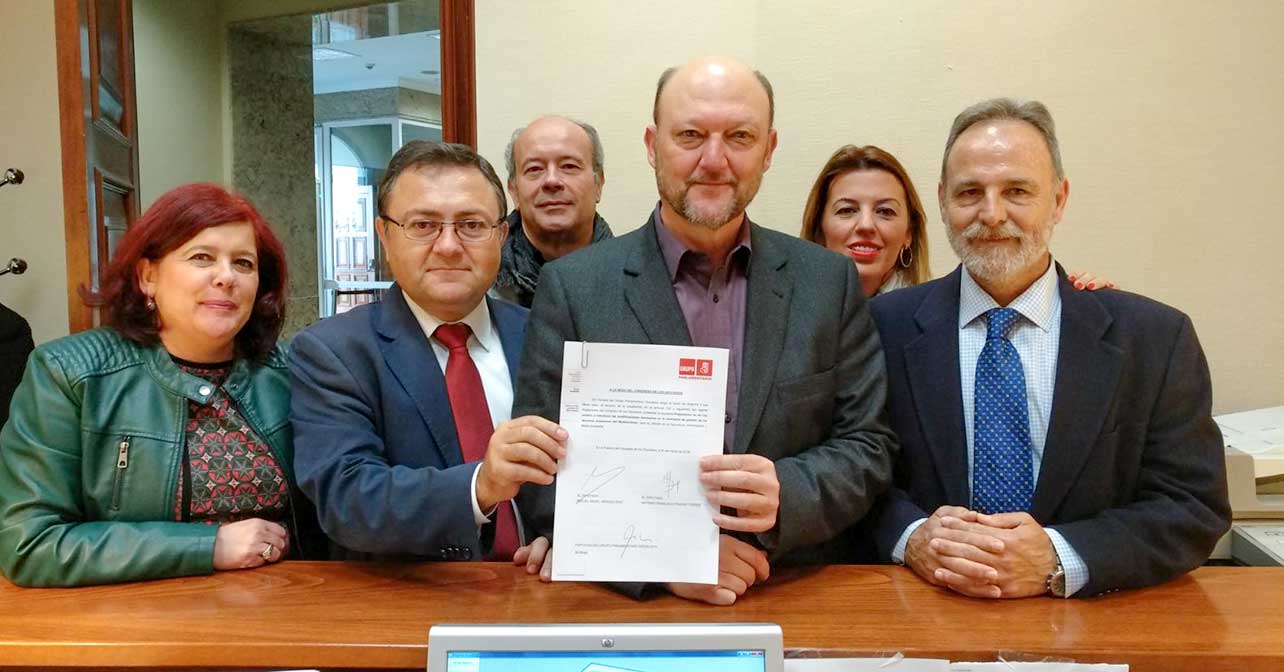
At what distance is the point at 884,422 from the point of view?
1.63 meters

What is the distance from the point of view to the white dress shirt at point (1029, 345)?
162 centimetres

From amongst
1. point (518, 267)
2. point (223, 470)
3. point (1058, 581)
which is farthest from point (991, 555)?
point (518, 267)

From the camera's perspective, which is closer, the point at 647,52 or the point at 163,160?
the point at 647,52

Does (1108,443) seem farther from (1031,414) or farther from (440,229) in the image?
(440,229)

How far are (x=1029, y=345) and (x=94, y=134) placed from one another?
2.82 meters

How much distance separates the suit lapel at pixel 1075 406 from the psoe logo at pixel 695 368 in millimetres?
690

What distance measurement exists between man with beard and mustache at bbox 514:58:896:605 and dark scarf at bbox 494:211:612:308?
1.05 m

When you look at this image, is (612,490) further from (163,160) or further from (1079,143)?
(163,160)

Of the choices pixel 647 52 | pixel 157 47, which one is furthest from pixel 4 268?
pixel 647 52

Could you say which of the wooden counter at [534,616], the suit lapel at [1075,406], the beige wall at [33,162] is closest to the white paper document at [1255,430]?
the wooden counter at [534,616]

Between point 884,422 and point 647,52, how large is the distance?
2.03m

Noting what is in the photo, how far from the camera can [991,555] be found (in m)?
1.45

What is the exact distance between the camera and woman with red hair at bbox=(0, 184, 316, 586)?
1.54 m

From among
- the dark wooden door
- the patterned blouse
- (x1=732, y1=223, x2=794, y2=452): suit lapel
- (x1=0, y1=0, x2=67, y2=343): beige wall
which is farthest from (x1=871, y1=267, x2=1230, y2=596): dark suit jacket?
(x1=0, y1=0, x2=67, y2=343): beige wall
